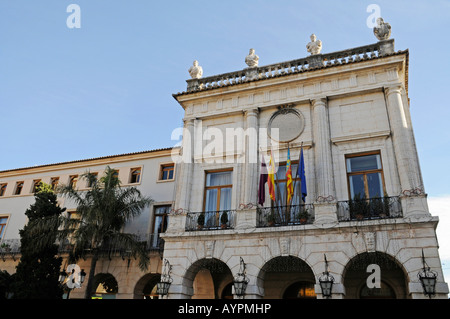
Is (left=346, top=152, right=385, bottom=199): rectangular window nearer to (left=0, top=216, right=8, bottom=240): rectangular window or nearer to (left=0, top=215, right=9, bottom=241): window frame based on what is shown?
(left=0, top=215, right=9, bottom=241): window frame

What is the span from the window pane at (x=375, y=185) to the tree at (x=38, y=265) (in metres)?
14.8

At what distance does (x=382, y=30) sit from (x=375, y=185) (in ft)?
22.0

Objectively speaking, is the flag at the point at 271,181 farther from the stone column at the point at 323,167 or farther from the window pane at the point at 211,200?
the window pane at the point at 211,200

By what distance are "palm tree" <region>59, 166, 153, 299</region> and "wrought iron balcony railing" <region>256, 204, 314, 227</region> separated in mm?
6895

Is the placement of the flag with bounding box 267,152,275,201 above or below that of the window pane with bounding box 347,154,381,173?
below

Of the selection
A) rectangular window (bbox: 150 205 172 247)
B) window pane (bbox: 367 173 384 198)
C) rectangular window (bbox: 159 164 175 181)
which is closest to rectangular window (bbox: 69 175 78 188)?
rectangular window (bbox: 159 164 175 181)

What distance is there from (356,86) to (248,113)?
15.3 feet

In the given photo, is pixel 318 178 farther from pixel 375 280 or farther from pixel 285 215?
pixel 375 280

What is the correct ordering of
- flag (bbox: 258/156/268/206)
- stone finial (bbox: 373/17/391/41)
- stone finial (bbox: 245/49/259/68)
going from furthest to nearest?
1. stone finial (bbox: 245/49/259/68)
2. stone finial (bbox: 373/17/391/41)
3. flag (bbox: 258/156/268/206)

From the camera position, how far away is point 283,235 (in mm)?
13781

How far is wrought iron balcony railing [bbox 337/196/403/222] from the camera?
13.1 metres

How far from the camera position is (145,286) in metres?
20.5
